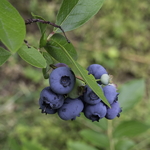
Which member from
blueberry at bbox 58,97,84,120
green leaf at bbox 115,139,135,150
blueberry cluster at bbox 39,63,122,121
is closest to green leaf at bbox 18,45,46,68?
blueberry cluster at bbox 39,63,122,121

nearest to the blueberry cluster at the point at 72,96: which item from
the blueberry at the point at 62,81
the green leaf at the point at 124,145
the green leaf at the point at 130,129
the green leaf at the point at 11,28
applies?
the blueberry at the point at 62,81

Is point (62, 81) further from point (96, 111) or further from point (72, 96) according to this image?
point (96, 111)

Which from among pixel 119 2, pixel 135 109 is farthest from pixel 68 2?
pixel 119 2

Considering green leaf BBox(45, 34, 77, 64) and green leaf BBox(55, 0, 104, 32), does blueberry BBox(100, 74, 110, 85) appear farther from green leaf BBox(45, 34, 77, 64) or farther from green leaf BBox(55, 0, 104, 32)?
green leaf BBox(55, 0, 104, 32)

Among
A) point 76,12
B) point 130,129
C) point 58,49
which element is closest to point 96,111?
point 58,49

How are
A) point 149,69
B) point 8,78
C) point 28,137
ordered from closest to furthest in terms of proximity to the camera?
point 28,137 < point 8,78 < point 149,69

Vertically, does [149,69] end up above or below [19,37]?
above

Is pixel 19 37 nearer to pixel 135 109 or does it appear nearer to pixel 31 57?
pixel 31 57

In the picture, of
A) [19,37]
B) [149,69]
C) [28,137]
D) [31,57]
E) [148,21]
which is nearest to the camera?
[19,37]
